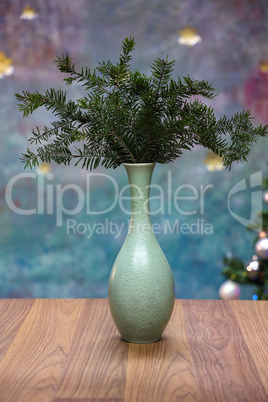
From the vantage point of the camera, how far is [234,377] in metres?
0.92

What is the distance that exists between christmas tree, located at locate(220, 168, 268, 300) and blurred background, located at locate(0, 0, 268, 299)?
1.16 ft

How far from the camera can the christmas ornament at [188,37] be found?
270cm

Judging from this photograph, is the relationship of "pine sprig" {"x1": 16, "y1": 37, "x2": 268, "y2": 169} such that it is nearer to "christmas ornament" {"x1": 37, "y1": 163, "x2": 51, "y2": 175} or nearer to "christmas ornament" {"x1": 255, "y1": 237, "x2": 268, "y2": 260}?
"christmas ornament" {"x1": 255, "y1": 237, "x2": 268, "y2": 260}

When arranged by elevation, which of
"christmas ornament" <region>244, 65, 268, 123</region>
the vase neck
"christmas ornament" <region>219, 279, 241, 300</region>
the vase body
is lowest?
"christmas ornament" <region>219, 279, 241, 300</region>

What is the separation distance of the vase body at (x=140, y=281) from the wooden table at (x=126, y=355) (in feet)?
0.14

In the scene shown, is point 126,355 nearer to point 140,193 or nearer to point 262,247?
point 140,193

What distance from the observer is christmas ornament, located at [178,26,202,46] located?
2699 mm

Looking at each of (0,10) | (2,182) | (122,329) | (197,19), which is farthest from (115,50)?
(122,329)

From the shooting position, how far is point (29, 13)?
2723 millimetres

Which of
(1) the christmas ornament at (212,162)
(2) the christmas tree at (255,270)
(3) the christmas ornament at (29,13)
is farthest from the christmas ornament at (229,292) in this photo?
(3) the christmas ornament at (29,13)

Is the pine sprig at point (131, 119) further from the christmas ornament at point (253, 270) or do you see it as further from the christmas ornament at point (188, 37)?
the christmas ornament at point (188, 37)

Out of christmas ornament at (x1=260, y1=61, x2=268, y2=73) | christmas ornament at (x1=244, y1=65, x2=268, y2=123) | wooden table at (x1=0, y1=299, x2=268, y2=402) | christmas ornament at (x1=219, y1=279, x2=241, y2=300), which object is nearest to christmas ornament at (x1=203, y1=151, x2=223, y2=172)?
christmas ornament at (x1=244, y1=65, x2=268, y2=123)

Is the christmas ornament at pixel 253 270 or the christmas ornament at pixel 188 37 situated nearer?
the christmas ornament at pixel 253 270

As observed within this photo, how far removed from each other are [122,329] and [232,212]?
1845 millimetres
